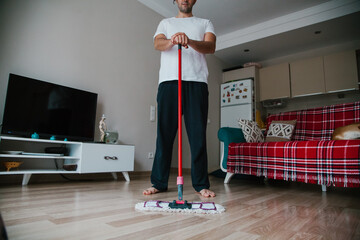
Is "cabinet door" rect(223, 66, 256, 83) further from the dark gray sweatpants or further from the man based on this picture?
the dark gray sweatpants

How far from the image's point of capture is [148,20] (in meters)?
3.39

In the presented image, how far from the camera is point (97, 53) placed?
269 cm

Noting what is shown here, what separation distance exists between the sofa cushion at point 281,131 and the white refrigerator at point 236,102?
5.47 ft

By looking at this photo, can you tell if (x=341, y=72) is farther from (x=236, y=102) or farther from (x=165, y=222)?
(x=165, y=222)

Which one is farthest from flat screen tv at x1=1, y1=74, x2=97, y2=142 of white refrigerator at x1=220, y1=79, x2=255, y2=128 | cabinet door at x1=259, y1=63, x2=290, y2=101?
cabinet door at x1=259, y1=63, x2=290, y2=101

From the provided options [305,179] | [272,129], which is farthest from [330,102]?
[305,179]

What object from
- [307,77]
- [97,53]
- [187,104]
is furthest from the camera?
[307,77]

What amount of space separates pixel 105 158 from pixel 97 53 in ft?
4.05

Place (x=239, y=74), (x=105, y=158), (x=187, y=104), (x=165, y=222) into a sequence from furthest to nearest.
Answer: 1. (x=239, y=74)
2. (x=105, y=158)
3. (x=187, y=104)
4. (x=165, y=222)

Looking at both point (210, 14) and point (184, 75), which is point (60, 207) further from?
point (210, 14)

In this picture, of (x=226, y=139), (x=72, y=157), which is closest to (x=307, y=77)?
(x=226, y=139)

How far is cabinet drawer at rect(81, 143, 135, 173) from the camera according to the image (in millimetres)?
2102

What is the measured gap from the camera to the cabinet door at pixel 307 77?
399 centimetres

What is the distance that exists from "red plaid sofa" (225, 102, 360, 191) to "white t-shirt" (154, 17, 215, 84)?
3.07ft
